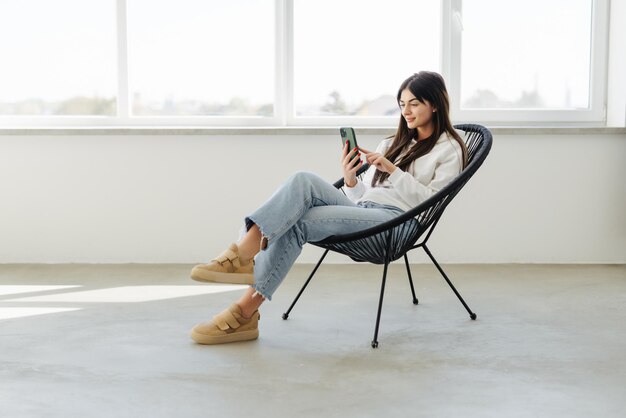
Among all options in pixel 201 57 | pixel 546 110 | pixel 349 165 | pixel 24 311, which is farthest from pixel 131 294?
pixel 546 110

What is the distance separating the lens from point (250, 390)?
7.36 feet

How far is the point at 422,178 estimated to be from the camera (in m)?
2.85

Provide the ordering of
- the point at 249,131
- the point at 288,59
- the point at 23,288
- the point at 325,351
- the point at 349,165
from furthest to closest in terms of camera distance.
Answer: the point at 288,59 → the point at 249,131 → the point at 23,288 → the point at 349,165 → the point at 325,351

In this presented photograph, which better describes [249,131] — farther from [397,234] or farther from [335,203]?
[397,234]

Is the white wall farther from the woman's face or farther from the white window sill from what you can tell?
the woman's face

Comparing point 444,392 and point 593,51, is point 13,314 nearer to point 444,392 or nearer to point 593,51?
point 444,392

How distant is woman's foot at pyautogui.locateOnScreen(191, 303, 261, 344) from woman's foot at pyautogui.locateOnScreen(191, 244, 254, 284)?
189 millimetres

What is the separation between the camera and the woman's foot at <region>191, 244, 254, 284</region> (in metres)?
2.48

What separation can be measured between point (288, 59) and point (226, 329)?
2.04m

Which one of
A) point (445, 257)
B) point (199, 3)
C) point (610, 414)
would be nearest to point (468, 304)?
point (445, 257)

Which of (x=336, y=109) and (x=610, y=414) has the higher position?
(x=336, y=109)

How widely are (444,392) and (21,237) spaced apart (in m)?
2.81

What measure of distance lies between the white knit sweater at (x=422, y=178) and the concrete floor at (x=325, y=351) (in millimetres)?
471

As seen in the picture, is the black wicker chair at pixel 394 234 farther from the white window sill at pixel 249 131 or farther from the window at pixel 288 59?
the window at pixel 288 59
